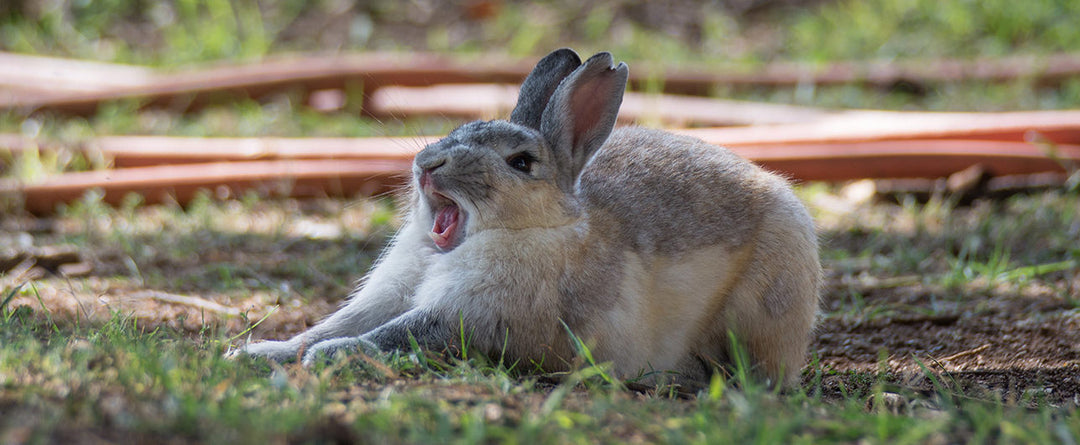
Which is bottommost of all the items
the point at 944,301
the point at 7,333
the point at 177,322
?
the point at 944,301

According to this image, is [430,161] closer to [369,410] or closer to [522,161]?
[522,161]

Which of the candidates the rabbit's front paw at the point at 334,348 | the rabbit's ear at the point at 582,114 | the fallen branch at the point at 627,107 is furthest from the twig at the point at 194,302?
the fallen branch at the point at 627,107

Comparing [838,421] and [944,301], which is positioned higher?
[838,421]

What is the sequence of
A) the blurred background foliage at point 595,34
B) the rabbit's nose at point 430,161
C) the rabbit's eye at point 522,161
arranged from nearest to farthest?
the rabbit's nose at point 430,161
the rabbit's eye at point 522,161
the blurred background foliage at point 595,34

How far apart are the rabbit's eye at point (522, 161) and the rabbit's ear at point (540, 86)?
30 centimetres

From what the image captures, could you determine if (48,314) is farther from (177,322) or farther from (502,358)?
(502,358)

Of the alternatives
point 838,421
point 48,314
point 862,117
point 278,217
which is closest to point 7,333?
point 48,314

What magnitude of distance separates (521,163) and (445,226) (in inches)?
13.9

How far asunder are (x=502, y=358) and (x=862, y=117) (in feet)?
14.9

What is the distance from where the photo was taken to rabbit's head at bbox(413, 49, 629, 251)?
366 cm

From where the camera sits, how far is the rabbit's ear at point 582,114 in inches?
152

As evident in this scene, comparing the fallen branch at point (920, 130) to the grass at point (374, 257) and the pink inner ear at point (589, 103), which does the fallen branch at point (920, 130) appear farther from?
the pink inner ear at point (589, 103)

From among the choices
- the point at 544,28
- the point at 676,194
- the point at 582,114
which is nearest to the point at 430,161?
the point at 582,114

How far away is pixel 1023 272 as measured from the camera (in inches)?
207
